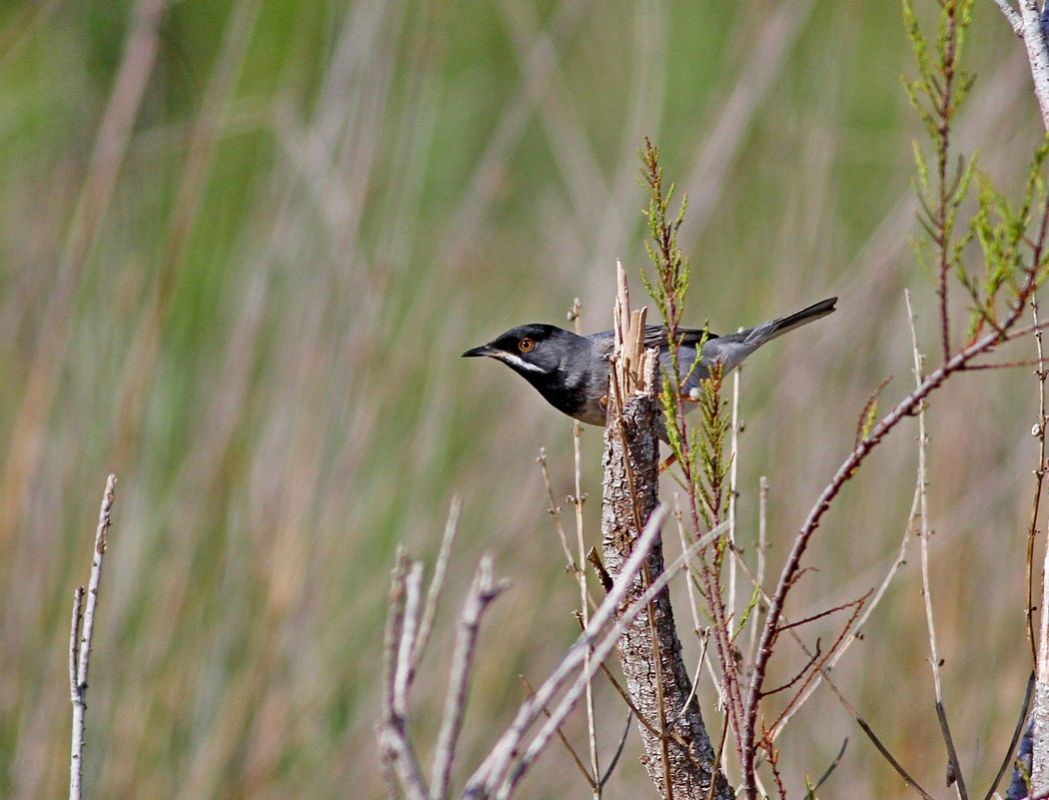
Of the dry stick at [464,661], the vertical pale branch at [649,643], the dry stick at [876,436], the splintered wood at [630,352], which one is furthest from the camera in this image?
the splintered wood at [630,352]

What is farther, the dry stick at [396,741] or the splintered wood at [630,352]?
the splintered wood at [630,352]

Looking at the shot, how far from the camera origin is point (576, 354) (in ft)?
13.4

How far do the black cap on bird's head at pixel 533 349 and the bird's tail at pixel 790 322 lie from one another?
0.58 meters

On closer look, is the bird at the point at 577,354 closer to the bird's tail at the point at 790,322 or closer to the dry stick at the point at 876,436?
the bird's tail at the point at 790,322

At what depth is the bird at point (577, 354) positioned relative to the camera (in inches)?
157

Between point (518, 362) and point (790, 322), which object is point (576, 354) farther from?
point (790, 322)

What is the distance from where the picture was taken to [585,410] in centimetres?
400

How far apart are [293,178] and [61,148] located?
1121mm

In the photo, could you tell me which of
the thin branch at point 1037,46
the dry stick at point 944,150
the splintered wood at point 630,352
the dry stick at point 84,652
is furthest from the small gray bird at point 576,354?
the dry stick at point 944,150

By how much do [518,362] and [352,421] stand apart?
579 millimetres

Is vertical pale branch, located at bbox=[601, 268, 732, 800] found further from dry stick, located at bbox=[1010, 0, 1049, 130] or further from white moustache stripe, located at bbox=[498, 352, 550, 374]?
white moustache stripe, located at bbox=[498, 352, 550, 374]

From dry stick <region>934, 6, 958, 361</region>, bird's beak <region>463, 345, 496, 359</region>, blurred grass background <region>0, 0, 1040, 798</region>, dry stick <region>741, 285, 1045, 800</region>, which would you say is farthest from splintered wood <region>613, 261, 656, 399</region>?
blurred grass background <region>0, 0, 1040, 798</region>

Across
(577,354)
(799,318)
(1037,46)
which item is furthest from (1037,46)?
(577,354)

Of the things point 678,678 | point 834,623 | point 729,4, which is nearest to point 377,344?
point 834,623
